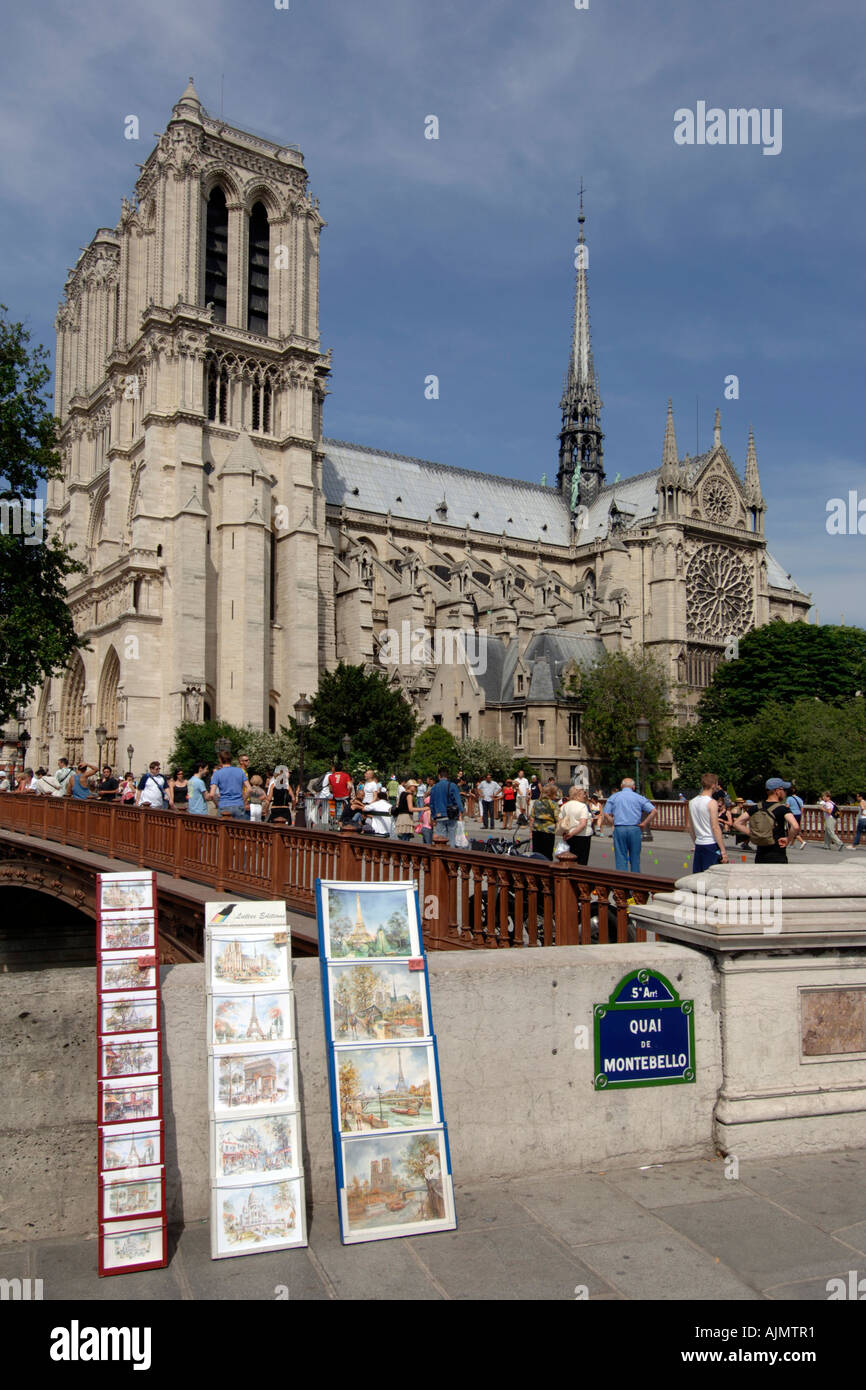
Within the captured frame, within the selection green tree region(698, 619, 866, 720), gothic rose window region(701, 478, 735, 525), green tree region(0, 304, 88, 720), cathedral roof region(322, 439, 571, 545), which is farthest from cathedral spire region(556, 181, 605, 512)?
green tree region(0, 304, 88, 720)

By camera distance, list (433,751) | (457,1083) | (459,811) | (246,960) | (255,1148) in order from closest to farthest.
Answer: (255,1148) → (246,960) → (457,1083) → (459,811) → (433,751)

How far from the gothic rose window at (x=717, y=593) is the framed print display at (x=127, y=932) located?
65104mm

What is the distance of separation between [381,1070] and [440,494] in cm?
7120

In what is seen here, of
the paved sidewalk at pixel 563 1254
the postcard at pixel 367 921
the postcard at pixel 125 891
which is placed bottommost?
the paved sidewalk at pixel 563 1254

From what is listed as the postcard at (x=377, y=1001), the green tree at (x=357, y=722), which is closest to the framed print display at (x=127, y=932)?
the postcard at (x=377, y=1001)

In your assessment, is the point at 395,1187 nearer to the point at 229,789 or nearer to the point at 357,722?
the point at 229,789

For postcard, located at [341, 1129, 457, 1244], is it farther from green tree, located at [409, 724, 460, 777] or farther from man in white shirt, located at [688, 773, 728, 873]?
green tree, located at [409, 724, 460, 777]

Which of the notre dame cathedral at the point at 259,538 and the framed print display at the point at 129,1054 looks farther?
the notre dame cathedral at the point at 259,538

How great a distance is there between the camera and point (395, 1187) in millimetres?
4520

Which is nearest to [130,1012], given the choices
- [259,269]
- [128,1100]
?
[128,1100]

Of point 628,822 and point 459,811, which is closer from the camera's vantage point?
point 628,822

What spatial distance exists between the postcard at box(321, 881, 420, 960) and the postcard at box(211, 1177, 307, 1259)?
1.05 meters

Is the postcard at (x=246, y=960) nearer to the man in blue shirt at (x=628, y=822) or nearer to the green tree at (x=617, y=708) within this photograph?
the man in blue shirt at (x=628, y=822)

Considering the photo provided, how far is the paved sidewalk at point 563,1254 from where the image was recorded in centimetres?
396
